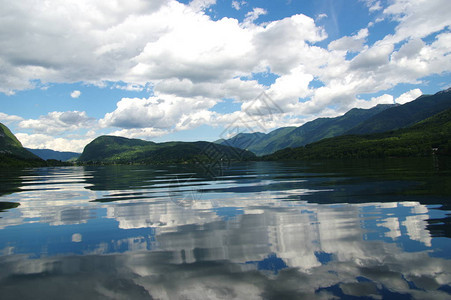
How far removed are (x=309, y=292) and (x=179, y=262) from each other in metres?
5.36

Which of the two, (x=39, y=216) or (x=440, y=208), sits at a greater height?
(x=39, y=216)

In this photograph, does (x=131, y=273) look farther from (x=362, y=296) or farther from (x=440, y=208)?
(x=440, y=208)

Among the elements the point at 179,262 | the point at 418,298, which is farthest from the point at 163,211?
the point at 418,298

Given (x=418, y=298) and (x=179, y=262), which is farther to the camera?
(x=179, y=262)

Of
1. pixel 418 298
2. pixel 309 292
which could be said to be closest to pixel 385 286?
pixel 418 298

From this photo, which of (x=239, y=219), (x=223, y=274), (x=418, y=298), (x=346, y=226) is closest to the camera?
(x=418, y=298)

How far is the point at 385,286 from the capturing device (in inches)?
347

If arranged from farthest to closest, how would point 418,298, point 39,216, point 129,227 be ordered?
1. point 39,216
2. point 129,227
3. point 418,298

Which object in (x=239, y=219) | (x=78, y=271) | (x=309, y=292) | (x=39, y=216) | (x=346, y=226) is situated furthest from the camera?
(x=39, y=216)

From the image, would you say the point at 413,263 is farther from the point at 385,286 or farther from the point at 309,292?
the point at 309,292

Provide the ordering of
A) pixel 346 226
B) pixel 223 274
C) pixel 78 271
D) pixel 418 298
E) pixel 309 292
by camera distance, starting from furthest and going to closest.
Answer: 1. pixel 346 226
2. pixel 78 271
3. pixel 223 274
4. pixel 309 292
5. pixel 418 298

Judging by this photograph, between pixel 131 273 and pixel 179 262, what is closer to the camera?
pixel 131 273

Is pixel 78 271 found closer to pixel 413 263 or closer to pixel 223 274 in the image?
pixel 223 274

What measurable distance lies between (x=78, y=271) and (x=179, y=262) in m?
3.88
